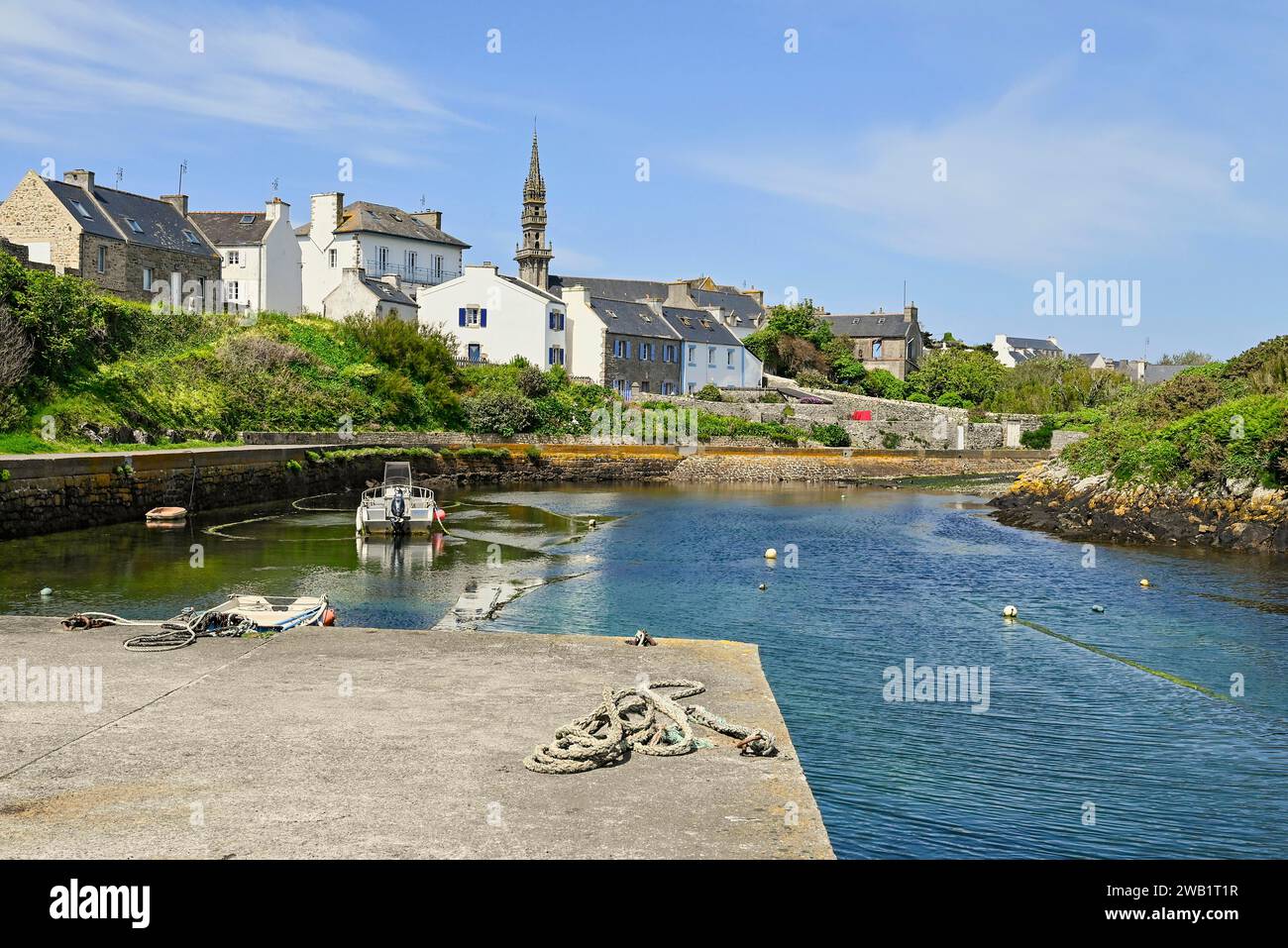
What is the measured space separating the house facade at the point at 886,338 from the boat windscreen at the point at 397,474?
78.7m

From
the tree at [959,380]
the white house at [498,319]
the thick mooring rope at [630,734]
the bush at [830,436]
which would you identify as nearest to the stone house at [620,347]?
the white house at [498,319]

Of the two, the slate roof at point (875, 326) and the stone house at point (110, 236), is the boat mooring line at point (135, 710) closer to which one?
the stone house at point (110, 236)

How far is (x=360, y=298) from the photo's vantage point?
7488 cm

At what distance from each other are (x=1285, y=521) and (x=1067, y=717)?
79.1 feet

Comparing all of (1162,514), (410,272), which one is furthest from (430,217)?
(1162,514)

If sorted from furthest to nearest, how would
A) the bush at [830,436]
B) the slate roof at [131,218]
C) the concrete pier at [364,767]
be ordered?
the bush at [830,436]
the slate roof at [131,218]
the concrete pier at [364,767]

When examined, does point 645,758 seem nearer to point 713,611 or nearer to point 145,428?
point 713,611

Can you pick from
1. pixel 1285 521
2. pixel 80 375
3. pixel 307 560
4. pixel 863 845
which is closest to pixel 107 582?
pixel 307 560

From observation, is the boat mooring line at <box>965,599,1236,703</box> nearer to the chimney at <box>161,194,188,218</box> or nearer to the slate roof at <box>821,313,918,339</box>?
the chimney at <box>161,194,188,218</box>

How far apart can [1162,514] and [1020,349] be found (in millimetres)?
117319

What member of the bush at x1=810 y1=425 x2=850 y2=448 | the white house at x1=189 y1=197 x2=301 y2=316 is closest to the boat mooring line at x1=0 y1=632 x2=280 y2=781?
the white house at x1=189 y1=197 x2=301 y2=316

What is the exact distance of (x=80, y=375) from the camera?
43.8 m

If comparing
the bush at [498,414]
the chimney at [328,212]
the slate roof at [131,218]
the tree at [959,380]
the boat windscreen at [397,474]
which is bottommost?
the boat windscreen at [397,474]

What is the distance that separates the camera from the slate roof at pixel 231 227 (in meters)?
72.9
